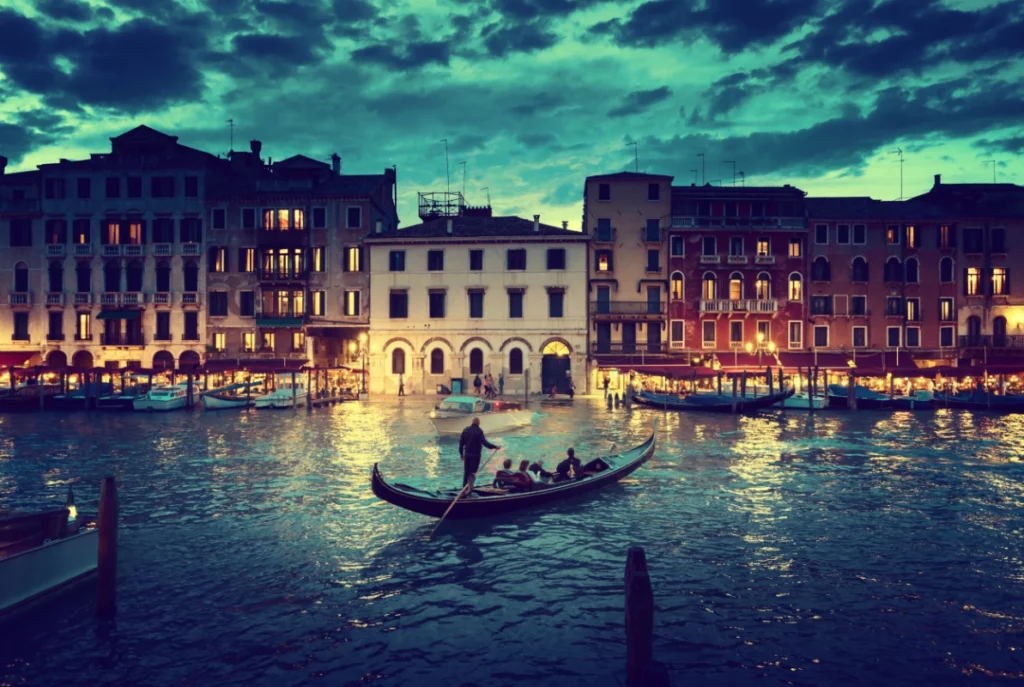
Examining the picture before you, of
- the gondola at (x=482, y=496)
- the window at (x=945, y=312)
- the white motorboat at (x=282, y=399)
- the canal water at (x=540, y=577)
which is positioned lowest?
the canal water at (x=540, y=577)

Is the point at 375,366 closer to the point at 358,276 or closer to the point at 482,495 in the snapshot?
the point at 358,276

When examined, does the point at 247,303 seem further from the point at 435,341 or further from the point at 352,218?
the point at 435,341

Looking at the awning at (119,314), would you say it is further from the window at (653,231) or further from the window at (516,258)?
the window at (653,231)

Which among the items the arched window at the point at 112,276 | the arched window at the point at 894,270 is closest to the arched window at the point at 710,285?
the arched window at the point at 894,270

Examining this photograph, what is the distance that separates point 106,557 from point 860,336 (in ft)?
151

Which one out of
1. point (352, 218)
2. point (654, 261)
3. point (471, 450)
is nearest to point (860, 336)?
point (654, 261)

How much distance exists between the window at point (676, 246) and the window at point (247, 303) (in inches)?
1006

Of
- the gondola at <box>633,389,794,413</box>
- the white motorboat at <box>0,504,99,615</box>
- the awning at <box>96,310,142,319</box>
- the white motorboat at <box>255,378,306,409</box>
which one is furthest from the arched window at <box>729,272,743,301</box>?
the white motorboat at <box>0,504,99,615</box>

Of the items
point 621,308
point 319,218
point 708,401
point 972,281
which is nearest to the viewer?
point 708,401

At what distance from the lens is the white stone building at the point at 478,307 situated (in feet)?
147

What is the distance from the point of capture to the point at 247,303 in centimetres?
4675

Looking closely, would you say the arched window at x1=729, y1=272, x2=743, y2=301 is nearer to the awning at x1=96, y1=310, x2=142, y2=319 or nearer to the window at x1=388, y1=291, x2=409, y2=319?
the window at x1=388, y1=291, x2=409, y2=319

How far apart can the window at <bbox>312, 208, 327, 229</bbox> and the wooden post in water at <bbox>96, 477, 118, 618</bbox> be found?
3781cm

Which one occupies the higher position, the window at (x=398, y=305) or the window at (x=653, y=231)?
the window at (x=653, y=231)
